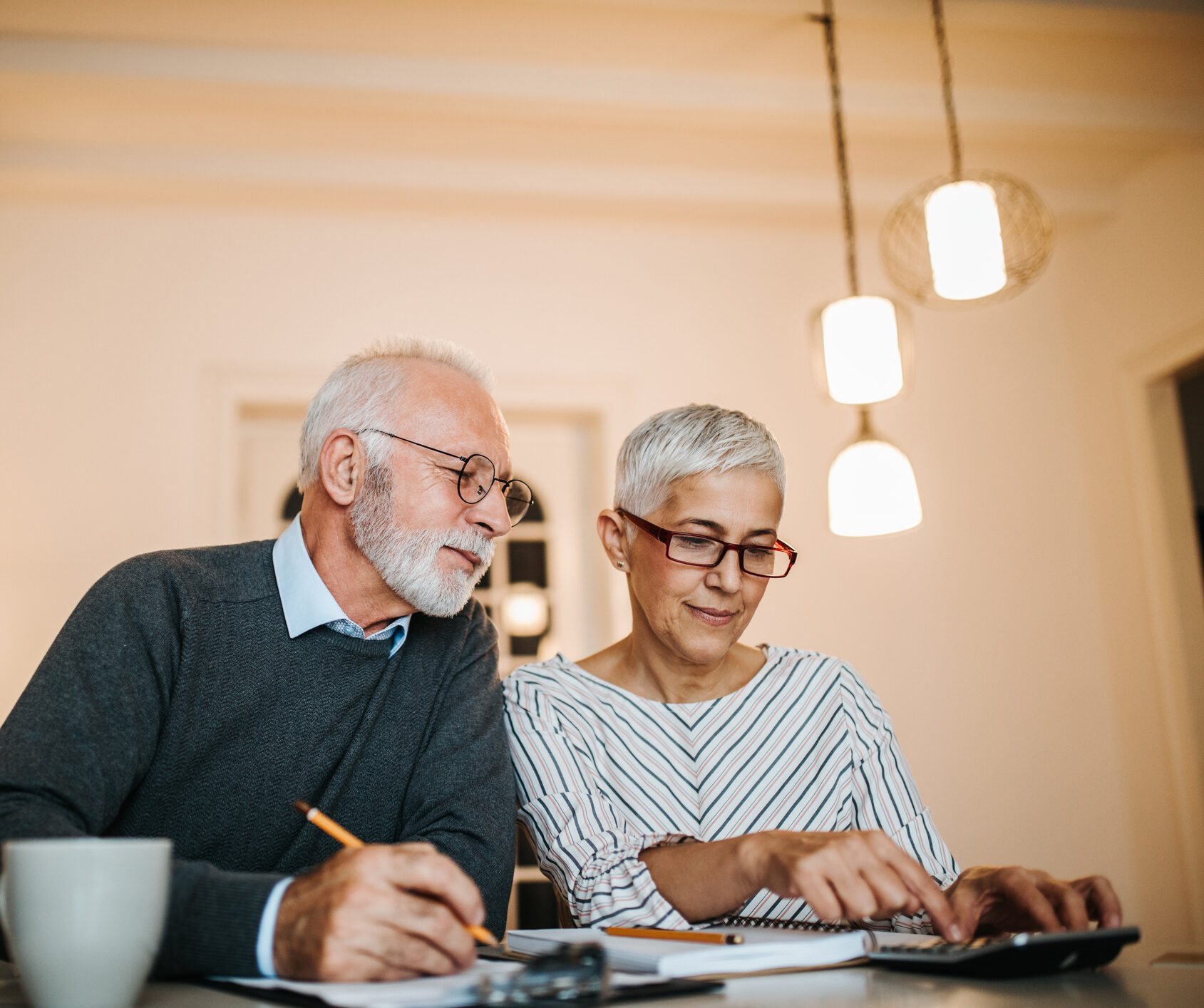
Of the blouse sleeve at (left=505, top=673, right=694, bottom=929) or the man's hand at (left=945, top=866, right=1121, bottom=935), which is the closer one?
the man's hand at (left=945, top=866, right=1121, bottom=935)

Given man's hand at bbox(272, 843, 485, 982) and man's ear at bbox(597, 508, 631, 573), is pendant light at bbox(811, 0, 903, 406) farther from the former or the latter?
man's hand at bbox(272, 843, 485, 982)

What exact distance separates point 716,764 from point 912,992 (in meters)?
0.75

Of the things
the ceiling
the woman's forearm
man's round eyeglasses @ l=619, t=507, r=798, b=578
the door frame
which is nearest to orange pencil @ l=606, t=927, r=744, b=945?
the woman's forearm

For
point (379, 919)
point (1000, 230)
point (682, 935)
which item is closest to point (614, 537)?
point (682, 935)

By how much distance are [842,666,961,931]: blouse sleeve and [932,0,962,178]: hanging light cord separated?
1.69 m

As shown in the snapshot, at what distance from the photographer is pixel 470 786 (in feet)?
4.25

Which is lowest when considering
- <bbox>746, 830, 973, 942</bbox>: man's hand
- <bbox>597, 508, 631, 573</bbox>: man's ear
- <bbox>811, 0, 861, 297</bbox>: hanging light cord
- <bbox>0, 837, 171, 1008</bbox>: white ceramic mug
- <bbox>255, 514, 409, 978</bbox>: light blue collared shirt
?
<bbox>746, 830, 973, 942</bbox>: man's hand

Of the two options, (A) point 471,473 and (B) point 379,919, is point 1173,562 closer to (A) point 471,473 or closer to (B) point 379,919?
(A) point 471,473

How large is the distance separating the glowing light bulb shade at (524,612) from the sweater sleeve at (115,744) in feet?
8.62

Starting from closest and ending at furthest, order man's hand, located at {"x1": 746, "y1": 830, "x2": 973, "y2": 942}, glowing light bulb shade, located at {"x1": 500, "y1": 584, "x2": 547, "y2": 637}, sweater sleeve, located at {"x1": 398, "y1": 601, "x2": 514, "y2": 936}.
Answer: man's hand, located at {"x1": 746, "y1": 830, "x2": 973, "y2": 942}, sweater sleeve, located at {"x1": 398, "y1": 601, "x2": 514, "y2": 936}, glowing light bulb shade, located at {"x1": 500, "y1": 584, "x2": 547, "y2": 637}

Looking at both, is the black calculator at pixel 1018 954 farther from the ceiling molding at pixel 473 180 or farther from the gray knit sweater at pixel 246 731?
the ceiling molding at pixel 473 180

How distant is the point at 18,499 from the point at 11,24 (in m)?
1.48

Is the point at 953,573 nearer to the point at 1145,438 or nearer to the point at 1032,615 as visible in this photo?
the point at 1032,615

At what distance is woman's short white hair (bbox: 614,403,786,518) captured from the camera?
5.11 ft
